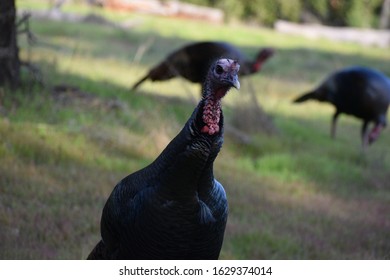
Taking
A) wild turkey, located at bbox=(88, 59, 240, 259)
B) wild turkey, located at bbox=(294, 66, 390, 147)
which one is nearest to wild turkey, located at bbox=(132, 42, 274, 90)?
wild turkey, located at bbox=(294, 66, 390, 147)

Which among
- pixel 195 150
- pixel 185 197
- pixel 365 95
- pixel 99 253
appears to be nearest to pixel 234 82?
pixel 195 150

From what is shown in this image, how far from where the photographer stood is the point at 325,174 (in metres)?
7.91

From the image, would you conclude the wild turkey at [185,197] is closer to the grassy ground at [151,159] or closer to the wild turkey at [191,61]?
the grassy ground at [151,159]

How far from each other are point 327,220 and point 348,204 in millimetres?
732

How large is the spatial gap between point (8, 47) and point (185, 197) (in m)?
4.57

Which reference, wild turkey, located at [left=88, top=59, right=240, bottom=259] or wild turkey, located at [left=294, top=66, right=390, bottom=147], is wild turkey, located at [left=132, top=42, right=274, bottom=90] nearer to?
A: wild turkey, located at [left=294, top=66, right=390, bottom=147]

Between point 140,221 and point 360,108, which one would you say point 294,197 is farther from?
point 140,221

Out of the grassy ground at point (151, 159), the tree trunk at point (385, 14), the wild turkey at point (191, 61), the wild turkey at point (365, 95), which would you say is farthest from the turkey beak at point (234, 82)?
the tree trunk at point (385, 14)

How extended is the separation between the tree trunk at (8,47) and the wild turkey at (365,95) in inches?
171

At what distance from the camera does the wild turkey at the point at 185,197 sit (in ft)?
10.8

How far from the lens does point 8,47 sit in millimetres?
7363

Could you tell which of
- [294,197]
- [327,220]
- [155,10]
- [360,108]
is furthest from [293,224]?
[155,10]

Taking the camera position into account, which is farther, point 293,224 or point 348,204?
point 348,204

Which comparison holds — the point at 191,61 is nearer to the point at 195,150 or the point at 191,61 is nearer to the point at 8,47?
the point at 8,47
